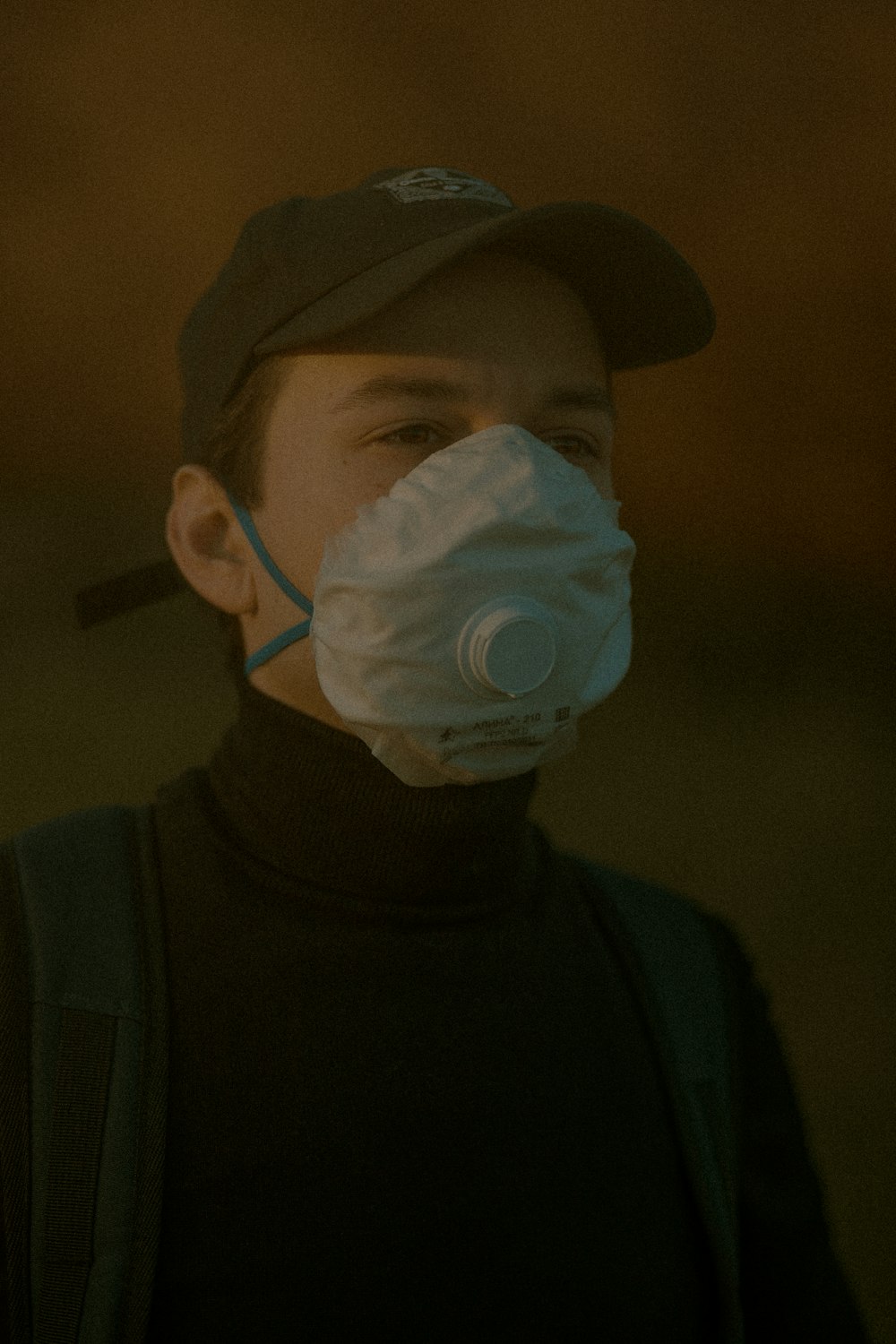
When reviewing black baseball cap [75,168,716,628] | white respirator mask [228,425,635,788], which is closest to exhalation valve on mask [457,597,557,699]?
white respirator mask [228,425,635,788]

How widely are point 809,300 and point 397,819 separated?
0.94 m

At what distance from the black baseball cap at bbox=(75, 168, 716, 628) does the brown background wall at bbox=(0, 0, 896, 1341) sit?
254 mm

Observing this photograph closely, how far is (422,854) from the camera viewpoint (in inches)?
39.0

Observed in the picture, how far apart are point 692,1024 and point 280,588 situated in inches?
21.2

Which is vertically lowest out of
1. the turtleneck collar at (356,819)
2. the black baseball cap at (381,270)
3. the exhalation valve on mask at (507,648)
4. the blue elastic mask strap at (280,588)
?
the turtleneck collar at (356,819)

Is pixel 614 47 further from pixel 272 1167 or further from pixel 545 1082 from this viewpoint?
pixel 272 1167

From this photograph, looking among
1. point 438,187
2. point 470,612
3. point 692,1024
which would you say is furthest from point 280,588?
point 692,1024

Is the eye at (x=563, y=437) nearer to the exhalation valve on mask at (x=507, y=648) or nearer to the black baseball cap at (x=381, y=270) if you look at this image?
the black baseball cap at (x=381, y=270)

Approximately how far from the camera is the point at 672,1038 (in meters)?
1.05

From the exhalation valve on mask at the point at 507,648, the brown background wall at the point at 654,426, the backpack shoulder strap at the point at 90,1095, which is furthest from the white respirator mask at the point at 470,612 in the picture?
the brown background wall at the point at 654,426

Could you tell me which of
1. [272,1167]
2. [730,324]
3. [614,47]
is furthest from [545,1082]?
[614,47]

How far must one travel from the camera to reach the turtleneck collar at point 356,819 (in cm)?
98

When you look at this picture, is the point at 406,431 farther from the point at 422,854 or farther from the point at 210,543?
the point at 422,854

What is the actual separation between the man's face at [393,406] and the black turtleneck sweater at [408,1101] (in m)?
0.12
